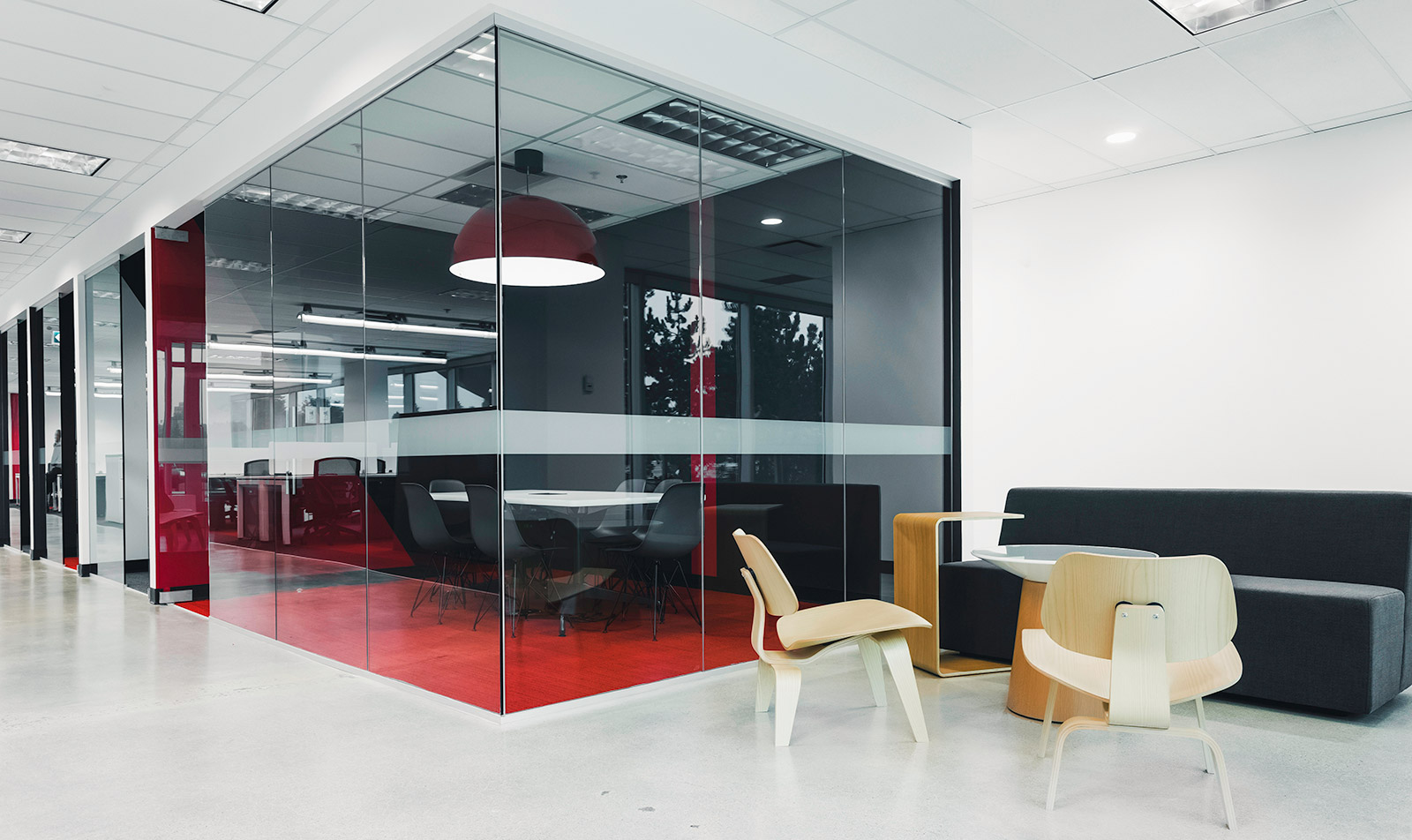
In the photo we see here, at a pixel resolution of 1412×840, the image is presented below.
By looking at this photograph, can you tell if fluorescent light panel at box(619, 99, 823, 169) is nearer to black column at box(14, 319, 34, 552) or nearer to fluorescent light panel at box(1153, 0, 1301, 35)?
fluorescent light panel at box(1153, 0, 1301, 35)

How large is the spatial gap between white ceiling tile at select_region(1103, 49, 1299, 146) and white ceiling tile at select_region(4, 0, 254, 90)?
485 centimetres

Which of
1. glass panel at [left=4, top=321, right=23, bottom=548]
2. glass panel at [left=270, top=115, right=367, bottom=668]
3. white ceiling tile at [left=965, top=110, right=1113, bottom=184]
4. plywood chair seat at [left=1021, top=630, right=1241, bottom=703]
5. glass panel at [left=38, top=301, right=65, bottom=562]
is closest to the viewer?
plywood chair seat at [left=1021, top=630, right=1241, bottom=703]

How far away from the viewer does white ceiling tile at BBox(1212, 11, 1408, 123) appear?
4.66 metres

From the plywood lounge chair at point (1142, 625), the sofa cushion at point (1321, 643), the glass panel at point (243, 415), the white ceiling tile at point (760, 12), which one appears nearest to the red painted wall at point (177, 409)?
the glass panel at point (243, 415)

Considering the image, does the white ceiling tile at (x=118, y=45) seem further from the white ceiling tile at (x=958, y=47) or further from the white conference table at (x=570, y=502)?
the white ceiling tile at (x=958, y=47)

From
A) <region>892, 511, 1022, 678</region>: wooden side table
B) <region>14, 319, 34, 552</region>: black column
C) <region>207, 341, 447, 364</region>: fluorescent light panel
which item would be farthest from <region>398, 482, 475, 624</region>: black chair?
<region>14, 319, 34, 552</region>: black column

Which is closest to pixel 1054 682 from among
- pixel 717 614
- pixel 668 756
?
pixel 668 756

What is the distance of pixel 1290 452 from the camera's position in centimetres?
603

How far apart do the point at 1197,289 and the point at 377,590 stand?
5.83 metres

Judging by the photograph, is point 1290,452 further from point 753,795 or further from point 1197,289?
point 753,795

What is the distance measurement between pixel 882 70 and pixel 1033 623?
3.15 meters

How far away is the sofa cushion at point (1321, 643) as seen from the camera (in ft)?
12.2

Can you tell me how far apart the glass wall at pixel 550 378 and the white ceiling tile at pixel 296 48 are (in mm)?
463

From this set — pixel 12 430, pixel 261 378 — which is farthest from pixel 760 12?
pixel 12 430
